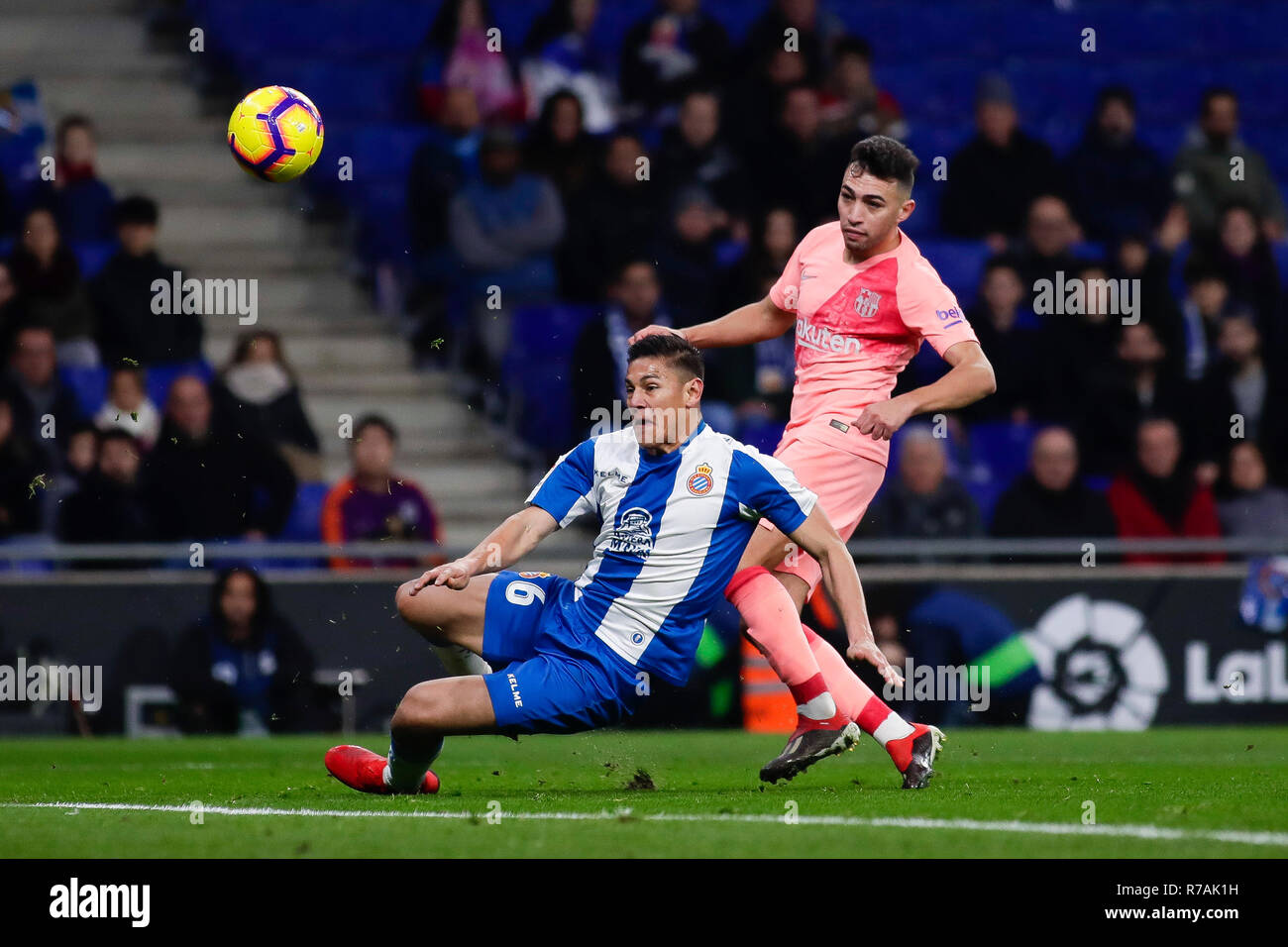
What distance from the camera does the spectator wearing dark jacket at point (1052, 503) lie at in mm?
11086

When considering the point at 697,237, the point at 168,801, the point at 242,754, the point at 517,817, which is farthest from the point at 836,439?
the point at 697,237

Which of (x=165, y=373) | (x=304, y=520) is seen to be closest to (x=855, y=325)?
(x=304, y=520)

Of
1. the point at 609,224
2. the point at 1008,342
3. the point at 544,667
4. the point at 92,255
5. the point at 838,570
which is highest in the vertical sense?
the point at 609,224

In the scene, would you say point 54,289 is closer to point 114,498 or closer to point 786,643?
point 114,498

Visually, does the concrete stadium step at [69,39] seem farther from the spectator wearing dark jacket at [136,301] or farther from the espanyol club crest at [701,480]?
the espanyol club crest at [701,480]

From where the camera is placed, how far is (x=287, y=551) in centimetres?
1009

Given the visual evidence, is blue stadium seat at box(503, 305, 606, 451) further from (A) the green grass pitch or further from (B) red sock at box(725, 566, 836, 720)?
(B) red sock at box(725, 566, 836, 720)

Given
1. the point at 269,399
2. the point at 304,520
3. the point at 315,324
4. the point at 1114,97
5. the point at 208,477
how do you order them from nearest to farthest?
the point at 208,477 < the point at 304,520 < the point at 269,399 < the point at 1114,97 < the point at 315,324

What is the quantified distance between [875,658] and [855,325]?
159cm

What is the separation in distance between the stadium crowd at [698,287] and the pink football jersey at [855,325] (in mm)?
3242

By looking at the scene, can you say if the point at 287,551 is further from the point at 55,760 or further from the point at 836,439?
the point at 836,439

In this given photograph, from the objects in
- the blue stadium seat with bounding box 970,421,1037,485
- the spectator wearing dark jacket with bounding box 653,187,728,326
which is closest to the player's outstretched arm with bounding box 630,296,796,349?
the spectator wearing dark jacket with bounding box 653,187,728,326

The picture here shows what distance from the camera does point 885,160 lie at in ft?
21.7

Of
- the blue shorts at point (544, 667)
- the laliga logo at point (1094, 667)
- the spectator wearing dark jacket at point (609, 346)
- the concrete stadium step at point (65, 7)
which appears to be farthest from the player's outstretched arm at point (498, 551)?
the concrete stadium step at point (65, 7)
